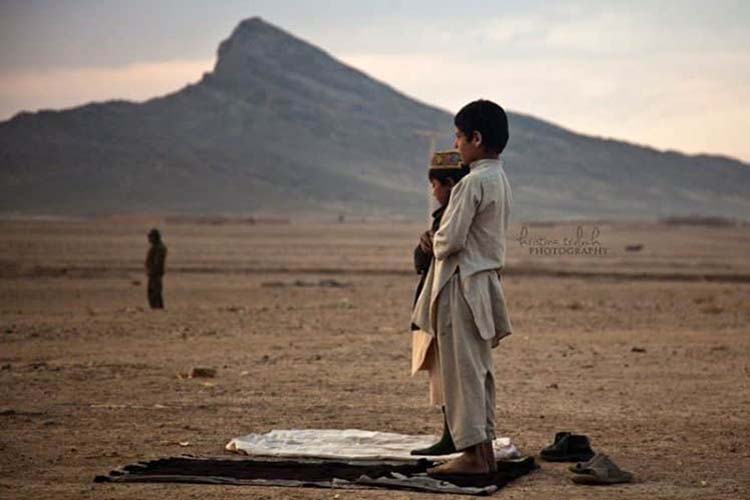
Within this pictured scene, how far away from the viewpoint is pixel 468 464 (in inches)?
357

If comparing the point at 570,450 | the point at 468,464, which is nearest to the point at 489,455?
the point at 468,464

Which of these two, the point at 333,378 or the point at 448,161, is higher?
the point at 448,161

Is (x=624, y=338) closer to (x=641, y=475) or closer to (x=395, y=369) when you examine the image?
(x=395, y=369)

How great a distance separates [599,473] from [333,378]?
6.57 m

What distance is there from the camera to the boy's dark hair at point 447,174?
9.55 metres

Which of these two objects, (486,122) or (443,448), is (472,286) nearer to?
(486,122)

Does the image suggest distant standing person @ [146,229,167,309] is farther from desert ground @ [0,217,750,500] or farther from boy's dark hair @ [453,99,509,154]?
boy's dark hair @ [453,99,509,154]

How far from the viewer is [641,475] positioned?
9.38 meters

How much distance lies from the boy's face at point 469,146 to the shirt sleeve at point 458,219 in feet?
0.55

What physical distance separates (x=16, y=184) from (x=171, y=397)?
135399mm

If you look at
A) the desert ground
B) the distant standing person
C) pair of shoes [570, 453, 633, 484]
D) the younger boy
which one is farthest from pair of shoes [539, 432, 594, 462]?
the distant standing person

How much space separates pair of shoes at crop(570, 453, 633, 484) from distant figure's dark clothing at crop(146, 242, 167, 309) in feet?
57.1

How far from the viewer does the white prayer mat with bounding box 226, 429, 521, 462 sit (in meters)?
9.86

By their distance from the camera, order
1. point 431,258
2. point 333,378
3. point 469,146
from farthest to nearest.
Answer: point 333,378 < point 431,258 < point 469,146
